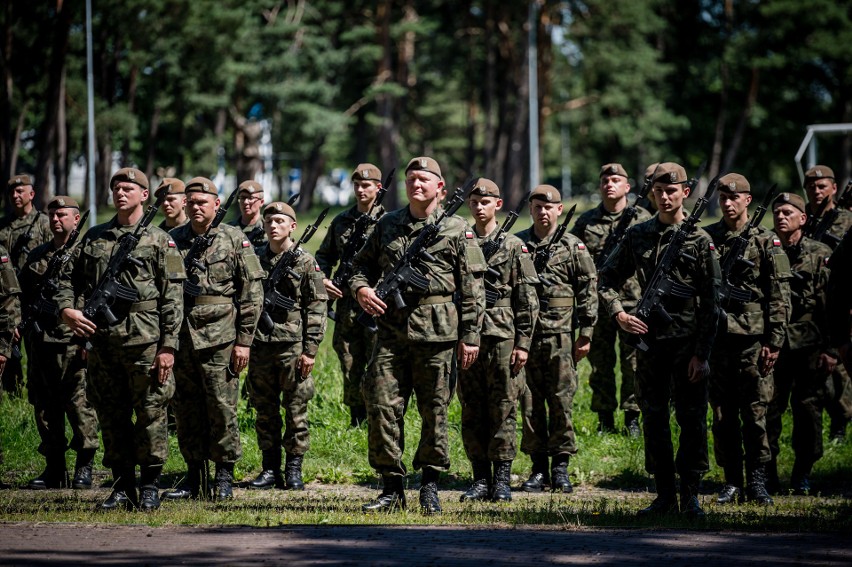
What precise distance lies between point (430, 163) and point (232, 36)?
32249mm

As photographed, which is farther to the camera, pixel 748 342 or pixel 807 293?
pixel 807 293

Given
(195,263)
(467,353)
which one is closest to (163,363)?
(195,263)

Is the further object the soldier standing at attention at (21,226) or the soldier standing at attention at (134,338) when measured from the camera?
the soldier standing at attention at (21,226)

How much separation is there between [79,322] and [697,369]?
445 cm

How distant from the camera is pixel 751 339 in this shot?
9.55 metres

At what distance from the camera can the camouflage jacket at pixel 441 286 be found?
8.55 meters

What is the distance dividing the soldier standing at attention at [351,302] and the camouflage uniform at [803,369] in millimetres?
3992

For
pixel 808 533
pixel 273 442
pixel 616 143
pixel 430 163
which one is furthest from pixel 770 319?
pixel 616 143

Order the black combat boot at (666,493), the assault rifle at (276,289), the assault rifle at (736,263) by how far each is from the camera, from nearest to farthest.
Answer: the black combat boot at (666,493)
the assault rifle at (736,263)
the assault rifle at (276,289)

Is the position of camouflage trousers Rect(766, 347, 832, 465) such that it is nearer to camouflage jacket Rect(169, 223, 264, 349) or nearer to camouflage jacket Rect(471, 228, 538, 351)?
camouflage jacket Rect(471, 228, 538, 351)

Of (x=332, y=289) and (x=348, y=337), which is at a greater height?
(x=332, y=289)

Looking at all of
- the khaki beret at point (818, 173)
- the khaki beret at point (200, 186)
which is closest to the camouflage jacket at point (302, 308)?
the khaki beret at point (200, 186)

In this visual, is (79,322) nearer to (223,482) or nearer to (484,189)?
(223,482)

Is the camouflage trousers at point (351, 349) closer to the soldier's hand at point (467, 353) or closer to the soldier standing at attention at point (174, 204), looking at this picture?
the soldier standing at attention at point (174, 204)
